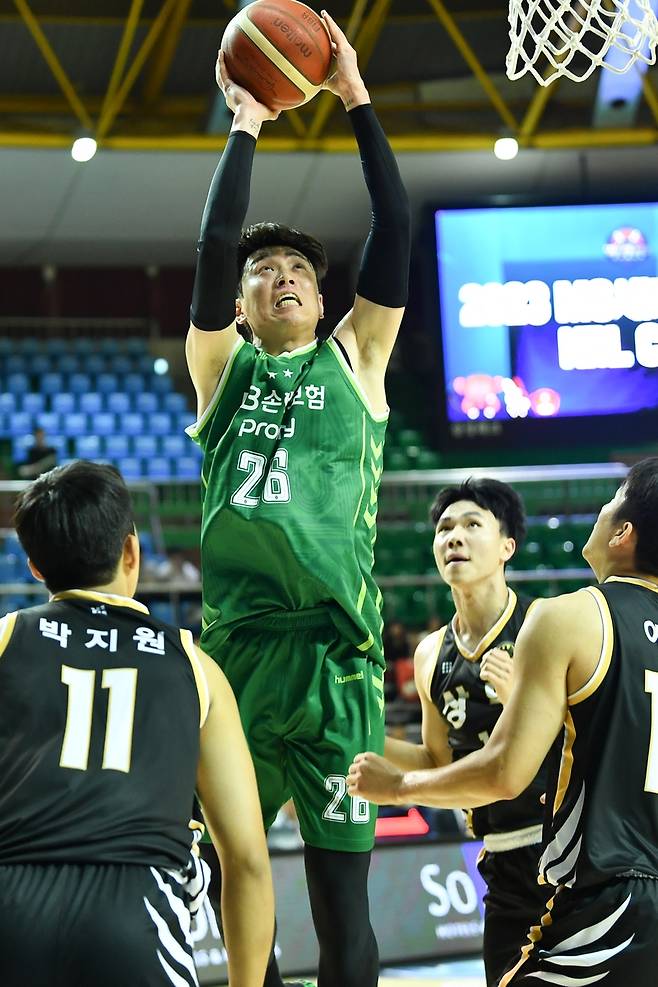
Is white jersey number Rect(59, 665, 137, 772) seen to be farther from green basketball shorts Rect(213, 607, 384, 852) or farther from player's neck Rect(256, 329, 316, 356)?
player's neck Rect(256, 329, 316, 356)

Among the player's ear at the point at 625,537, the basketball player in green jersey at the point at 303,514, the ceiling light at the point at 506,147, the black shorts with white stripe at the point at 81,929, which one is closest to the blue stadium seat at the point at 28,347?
the ceiling light at the point at 506,147

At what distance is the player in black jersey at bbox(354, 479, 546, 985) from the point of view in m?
4.35

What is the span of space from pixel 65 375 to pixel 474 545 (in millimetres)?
12407

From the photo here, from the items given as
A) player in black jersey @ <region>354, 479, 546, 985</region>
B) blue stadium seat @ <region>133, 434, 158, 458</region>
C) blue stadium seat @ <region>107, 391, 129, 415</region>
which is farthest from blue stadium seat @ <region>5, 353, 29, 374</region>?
player in black jersey @ <region>354, 479, 546, 985</region>

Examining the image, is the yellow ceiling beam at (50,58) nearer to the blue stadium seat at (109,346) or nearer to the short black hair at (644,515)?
the blue stadium seat at (109,346)

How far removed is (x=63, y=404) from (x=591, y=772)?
13.3 meters

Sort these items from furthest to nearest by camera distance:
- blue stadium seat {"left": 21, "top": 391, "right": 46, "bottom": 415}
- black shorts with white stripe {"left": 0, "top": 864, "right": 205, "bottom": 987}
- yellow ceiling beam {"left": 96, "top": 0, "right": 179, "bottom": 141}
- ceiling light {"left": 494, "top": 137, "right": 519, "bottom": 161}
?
1. blue stadium seat {"left": 21, "top": 391, "right": 46, "bottom": 415}
2. ceiling light {"left": 494, "top": 137, "right": 519, "bottom": 161}
3. yellow ceiling beam {"left": 96, "top": 0, "right": 179, "bottom": 141}
4. black shorts with white stripe {"left": 0, "top": 864, "right": 205, "bottom": 987}

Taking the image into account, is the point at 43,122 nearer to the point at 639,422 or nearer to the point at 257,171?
the point at 257,171

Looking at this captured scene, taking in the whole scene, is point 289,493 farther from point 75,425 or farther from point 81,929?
point 75,425

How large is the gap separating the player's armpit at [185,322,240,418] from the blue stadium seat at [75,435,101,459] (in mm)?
10949

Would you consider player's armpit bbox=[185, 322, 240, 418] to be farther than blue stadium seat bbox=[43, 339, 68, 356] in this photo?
No

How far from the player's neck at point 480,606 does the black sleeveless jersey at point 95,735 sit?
6.81 feet

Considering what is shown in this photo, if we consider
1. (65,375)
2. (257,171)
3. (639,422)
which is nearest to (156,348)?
Result: (65,375)

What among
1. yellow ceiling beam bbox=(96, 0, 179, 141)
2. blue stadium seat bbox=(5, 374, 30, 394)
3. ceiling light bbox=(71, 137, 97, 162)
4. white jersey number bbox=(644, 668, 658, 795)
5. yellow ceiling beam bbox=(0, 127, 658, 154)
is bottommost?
white jersey number bbox=(644, 668, 658, 795)
